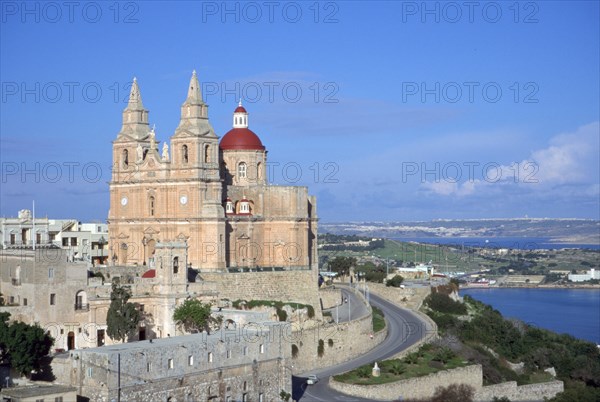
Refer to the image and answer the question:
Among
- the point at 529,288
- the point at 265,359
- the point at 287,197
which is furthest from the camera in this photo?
the point at 529,288

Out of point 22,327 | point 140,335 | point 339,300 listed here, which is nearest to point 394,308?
point 339,300

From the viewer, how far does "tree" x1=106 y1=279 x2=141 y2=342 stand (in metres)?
50.7

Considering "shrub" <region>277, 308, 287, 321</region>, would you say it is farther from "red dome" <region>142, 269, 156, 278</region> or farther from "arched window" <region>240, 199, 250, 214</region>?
"arched window" <region>240, 199, 250, 214</region>

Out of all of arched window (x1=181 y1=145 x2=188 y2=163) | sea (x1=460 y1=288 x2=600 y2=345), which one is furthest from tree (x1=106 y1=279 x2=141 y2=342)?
sea (x1=460 y1=288 x2=600 y2=345)

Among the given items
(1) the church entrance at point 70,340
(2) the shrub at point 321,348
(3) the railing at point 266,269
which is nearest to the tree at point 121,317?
(1) the church entrance at point 70,340

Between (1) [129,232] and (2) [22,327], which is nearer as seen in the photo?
→ (2) [22,327]

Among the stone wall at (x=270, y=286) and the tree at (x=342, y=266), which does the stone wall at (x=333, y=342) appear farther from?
the tree at (x=342, y=266)

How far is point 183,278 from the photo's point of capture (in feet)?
181

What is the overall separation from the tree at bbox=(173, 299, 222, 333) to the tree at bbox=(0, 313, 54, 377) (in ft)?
27.8

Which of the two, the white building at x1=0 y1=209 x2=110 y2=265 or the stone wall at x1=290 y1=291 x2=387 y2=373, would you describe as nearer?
the stone wall at x1=290 y1=291 x2=387 y2=373

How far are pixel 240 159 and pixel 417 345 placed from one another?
17.1 metres

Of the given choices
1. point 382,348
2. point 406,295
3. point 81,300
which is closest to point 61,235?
point 81,300

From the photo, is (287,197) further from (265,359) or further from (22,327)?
(22,327)

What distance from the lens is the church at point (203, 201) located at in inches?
2422
